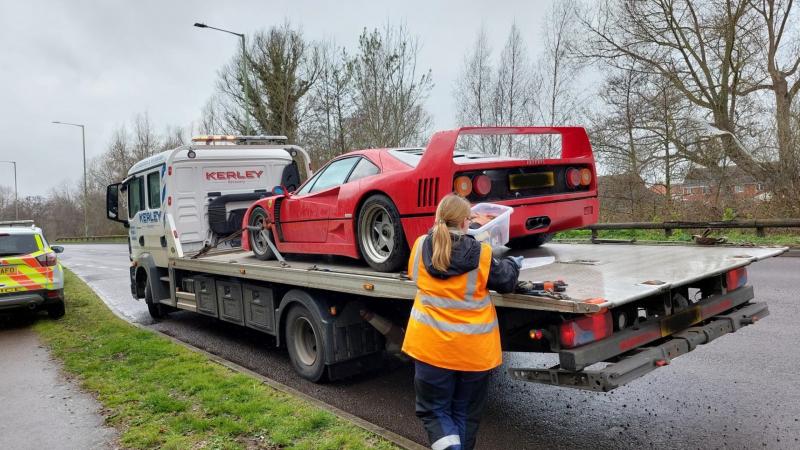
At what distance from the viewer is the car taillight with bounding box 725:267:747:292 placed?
422 cm

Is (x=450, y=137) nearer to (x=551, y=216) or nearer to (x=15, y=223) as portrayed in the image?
(x=551, y=216)

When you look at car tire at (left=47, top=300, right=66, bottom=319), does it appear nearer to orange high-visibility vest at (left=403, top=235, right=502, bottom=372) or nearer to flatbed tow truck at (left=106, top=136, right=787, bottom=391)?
flatbed tow truck at (left=106, top=136, right=787, bottom=391)

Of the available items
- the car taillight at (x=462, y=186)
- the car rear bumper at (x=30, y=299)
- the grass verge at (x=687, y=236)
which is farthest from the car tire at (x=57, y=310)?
the grass verge at (x=687, y=236)

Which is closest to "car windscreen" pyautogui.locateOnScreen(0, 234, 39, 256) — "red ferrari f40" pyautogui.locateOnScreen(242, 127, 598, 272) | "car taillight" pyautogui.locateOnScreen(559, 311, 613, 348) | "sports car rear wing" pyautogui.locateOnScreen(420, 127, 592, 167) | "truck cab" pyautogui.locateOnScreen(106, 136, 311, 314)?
"truck cab" pyautogui.locateOnScreen(106, 136, 311, 314)

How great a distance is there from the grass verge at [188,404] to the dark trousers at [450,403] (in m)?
0.69

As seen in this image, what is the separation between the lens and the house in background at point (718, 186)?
53.5 ft

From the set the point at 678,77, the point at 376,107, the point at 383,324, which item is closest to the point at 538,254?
the point at 383,324

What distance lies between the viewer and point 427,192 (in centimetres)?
433

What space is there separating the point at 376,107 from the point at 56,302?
1249 cm

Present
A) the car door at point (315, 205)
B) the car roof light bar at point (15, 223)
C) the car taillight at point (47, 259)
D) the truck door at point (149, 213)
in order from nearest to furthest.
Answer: the car door at point (315, 205)
the truck door at point (149, 213)
the car taillight at point (47, 259)
the car roof light bar at point (15, 223)

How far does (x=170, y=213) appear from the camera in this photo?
8.29 metres

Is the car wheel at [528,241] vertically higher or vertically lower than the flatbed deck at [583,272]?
higher

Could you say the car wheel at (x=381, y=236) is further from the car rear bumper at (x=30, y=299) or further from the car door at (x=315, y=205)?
the car rear bumper at (x=30, y=299)

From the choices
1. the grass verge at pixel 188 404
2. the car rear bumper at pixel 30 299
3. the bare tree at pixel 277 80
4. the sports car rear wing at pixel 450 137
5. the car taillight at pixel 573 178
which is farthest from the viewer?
the bare tree at pixel 277 80
